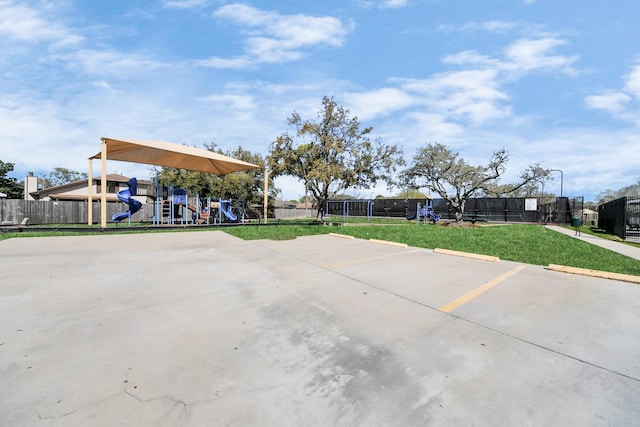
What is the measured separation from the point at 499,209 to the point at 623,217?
52.0 ft

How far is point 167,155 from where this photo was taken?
1506cm

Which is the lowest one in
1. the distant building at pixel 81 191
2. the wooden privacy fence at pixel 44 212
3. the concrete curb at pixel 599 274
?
the concrete curb at pixel 599 274

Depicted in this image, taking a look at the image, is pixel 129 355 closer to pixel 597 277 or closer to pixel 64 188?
pixel 597 277

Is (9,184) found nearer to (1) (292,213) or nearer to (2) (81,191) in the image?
(2) (81,191)

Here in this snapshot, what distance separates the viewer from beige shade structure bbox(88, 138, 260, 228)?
11.8 metres

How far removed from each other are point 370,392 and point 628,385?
1915mm

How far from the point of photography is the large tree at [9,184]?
35.3 m

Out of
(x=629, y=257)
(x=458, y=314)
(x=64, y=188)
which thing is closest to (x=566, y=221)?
(x=629, y=257)

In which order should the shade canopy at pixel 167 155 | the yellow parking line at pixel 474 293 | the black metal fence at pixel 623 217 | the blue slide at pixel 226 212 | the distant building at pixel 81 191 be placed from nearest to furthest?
the yellow parking line at pixel 474 293 < the black metal fence at pixel 623 217 < the shade canopy at pixel 167 155 < the blue slide at pixel 226 212 < the distant building at pixel 81 191

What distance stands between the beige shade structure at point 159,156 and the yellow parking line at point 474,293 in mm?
12433

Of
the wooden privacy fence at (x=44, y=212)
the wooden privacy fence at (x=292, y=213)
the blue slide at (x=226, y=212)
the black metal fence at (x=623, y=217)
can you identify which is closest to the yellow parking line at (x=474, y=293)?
the black metal fence at (x=623, y=217)

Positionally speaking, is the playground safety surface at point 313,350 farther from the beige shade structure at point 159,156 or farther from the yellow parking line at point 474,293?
the beige shade structure at point 159,156

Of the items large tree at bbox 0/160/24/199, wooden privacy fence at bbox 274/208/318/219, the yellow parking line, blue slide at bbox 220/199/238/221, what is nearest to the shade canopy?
blue slide at bbox 220/199/238/221

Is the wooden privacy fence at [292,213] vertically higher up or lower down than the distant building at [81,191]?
lower down
